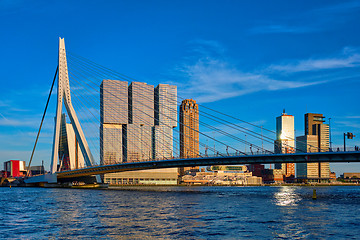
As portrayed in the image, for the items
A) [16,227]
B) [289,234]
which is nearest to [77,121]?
[16,227]

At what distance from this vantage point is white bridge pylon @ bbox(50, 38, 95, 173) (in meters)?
97.5

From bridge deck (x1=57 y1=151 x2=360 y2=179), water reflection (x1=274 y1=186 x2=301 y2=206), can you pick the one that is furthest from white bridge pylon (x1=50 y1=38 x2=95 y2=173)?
water reflection (x1=274 y1=186 x2=301 y2=206)

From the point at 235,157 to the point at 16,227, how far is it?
5606cm

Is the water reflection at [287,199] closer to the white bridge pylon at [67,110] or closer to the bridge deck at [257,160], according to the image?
the bridge deck at [257,160]

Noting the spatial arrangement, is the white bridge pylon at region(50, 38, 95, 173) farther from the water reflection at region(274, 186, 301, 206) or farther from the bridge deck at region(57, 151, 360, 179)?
the water reflection at region(274, 186, 301, 206)

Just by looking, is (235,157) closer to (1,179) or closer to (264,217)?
(264,217)

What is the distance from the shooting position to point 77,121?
323 ft

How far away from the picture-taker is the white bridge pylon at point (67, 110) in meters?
97.5

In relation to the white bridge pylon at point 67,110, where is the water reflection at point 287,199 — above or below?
below

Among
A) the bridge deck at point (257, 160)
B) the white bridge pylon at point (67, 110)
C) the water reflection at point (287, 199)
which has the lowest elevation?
the water reflection at point (287, 199)

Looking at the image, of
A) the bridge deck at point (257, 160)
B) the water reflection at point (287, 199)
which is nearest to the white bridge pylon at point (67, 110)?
the bridge deck at point (257, 160)

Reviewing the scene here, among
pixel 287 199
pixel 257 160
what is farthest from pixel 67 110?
pixel 287 199

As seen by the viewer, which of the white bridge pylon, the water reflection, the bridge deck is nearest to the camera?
the water reflection

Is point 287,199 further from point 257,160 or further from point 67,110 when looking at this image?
point 67,110
